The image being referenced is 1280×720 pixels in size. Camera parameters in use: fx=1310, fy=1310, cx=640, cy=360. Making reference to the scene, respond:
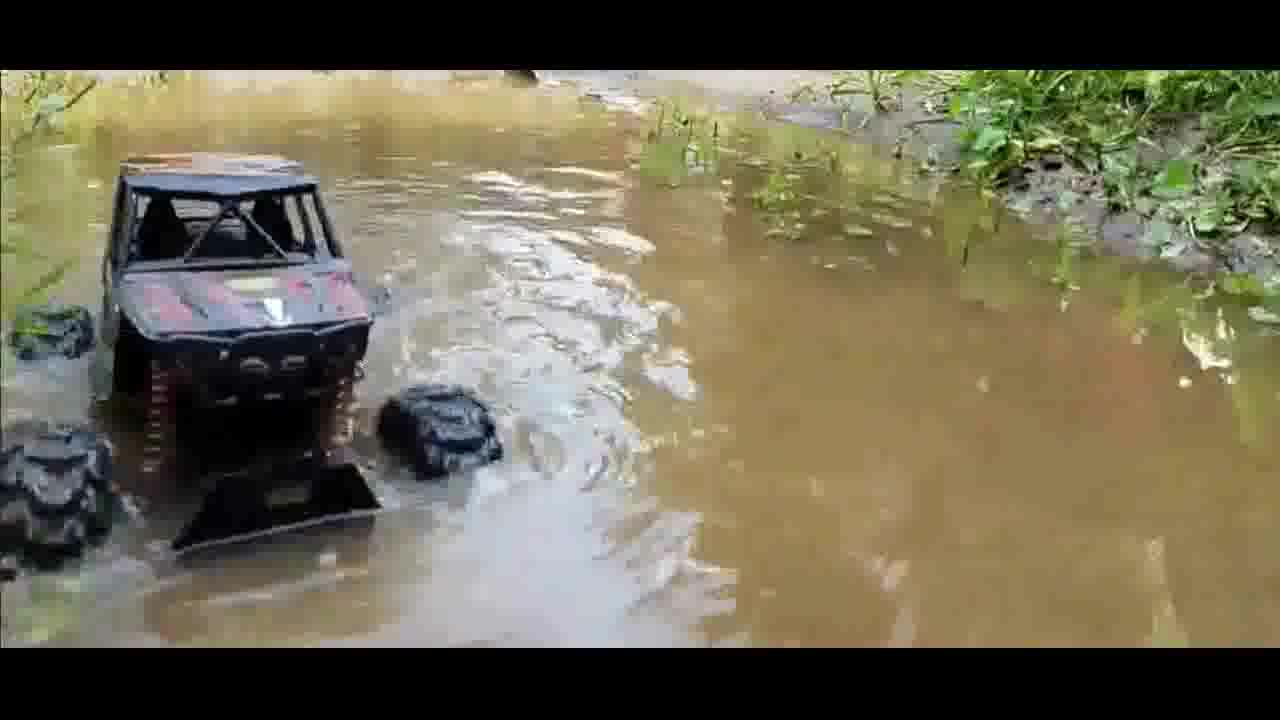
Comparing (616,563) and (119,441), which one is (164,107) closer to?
(119,441)

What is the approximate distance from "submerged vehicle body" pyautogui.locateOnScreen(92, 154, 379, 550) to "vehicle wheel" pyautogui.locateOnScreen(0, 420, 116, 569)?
1.29ft

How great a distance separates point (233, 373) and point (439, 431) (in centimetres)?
118

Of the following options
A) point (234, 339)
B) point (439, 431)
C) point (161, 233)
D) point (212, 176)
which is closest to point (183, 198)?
point (212, 176)

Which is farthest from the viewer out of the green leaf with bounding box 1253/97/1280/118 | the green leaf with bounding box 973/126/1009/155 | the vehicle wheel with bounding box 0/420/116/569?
the green leaf with bounding box 973/126/1009/155

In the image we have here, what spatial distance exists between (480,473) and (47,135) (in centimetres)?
253

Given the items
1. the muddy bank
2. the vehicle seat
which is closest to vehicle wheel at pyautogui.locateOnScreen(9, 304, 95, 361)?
the vehicle seat

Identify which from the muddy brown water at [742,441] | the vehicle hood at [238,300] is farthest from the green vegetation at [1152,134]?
the vehicle hood at [238,300]

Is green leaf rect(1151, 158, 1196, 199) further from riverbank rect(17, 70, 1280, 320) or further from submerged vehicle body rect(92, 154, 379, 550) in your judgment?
submerged vehicle body rect(92, 154, 379, 550)

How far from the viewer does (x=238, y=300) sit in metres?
5.89

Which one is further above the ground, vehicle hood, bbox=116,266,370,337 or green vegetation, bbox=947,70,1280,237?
green vegetation, bbox=947,70,1280,237

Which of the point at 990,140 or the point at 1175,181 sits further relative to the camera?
the point at 990,140

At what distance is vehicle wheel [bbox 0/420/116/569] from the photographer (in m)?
5.16

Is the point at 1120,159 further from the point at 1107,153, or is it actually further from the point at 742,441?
the point at 742,441

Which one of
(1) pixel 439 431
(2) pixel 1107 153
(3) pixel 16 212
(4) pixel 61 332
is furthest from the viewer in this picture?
(2) pixel 1107 153
